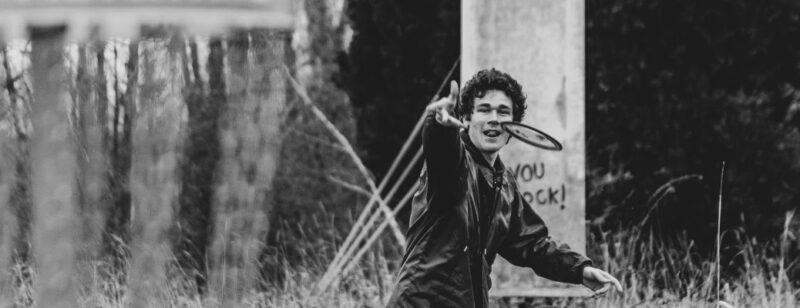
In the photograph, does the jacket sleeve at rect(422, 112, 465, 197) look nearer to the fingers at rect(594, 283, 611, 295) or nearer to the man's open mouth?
the man's open mouth

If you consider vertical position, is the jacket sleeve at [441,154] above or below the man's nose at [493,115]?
below

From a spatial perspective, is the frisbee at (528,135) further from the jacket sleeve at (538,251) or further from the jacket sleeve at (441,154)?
the jacket sleeve at (538,251)

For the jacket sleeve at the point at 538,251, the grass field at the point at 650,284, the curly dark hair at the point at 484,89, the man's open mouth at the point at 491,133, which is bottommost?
the grass field at the point at 650,284

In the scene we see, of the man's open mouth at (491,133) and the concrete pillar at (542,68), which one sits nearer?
the man's open mouth at (491,133)

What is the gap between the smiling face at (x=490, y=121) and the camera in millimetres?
3439

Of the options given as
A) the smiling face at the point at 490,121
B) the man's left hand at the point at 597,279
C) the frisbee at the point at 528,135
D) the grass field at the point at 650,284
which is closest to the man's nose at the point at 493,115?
the smiling face at the point at 490,121

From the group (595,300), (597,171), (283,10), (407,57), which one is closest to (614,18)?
(597,171)

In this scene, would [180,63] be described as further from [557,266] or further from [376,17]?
[376,17]

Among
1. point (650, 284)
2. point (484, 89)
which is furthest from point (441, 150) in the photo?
point (650, 284)

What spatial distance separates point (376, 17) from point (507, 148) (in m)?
3.23

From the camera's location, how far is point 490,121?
3350 millimetres

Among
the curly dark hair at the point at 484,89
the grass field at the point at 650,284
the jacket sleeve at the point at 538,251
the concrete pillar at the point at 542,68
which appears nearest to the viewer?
the curly dark hair at the point at 484,89

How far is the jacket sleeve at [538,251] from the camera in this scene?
147 inches

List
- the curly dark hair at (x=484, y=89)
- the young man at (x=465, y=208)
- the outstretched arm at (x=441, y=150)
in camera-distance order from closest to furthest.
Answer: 1. the outstretched arm at (x=441, y=150)
2. the young man at (x=465, y=208)
3. the curly dark hair at (x=484, y=89)
